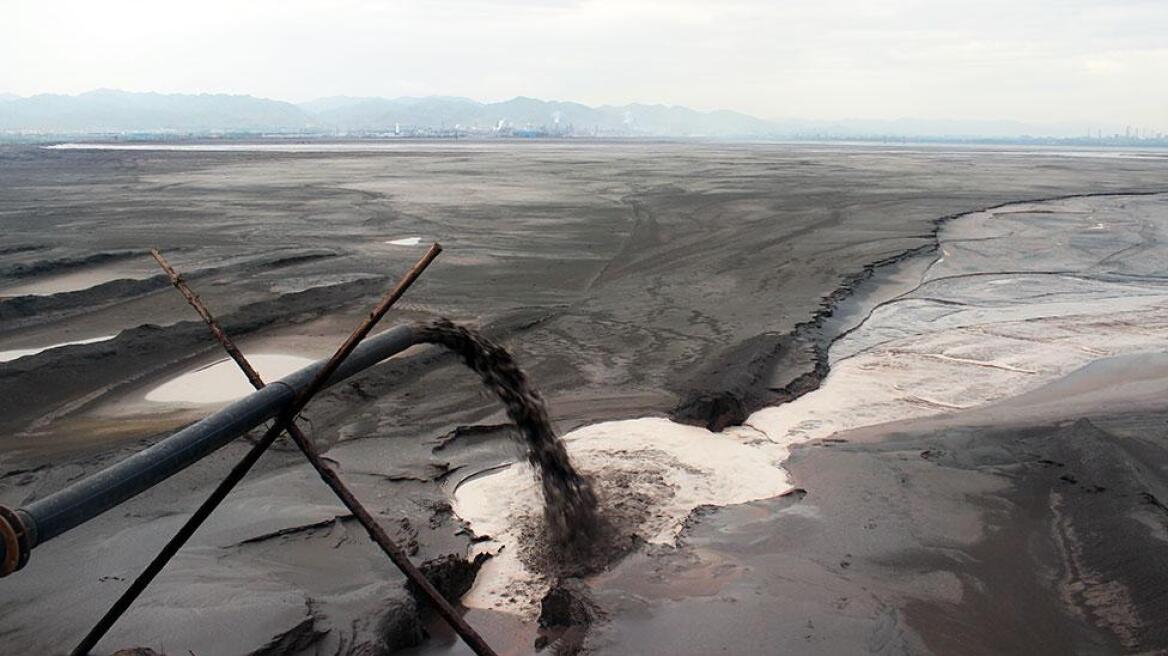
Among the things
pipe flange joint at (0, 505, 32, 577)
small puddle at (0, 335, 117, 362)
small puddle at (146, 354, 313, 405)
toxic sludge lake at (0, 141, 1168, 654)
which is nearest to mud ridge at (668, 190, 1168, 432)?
toxic sludge lake at (0, 141, 1168, 654)

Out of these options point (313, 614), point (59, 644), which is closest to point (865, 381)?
point (313, 614)

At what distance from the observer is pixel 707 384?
9.62 meters

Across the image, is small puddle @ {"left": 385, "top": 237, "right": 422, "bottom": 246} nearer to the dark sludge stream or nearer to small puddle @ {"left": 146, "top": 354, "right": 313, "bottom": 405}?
small puddle @ {"left": 146, "top": 354, "right": 313, "bottom": 405}

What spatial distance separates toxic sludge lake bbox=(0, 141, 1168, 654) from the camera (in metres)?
5.24

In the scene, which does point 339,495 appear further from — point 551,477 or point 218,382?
point 218,382

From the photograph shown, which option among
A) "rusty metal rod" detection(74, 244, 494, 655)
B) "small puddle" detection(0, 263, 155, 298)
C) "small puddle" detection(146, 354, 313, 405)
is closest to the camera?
"rusty metal rod" detection(74, 244, 494, 655)

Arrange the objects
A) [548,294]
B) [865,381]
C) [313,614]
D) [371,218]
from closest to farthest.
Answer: [313,614] → [865,381] → [548,294] → [371,218]

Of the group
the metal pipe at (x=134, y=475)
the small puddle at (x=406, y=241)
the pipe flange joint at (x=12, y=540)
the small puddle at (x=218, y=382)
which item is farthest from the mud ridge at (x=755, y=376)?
the small puddle at (x=406, y=241)

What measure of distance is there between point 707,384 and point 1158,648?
5.36 metres

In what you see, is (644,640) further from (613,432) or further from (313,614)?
(613,432)

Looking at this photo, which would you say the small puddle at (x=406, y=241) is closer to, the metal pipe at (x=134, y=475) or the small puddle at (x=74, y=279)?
the small puddle at (x=74, y=279)

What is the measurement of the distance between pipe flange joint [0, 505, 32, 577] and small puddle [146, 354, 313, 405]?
6.62 meters

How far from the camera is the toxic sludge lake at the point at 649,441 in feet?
17.2

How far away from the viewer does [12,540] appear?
2.95m
